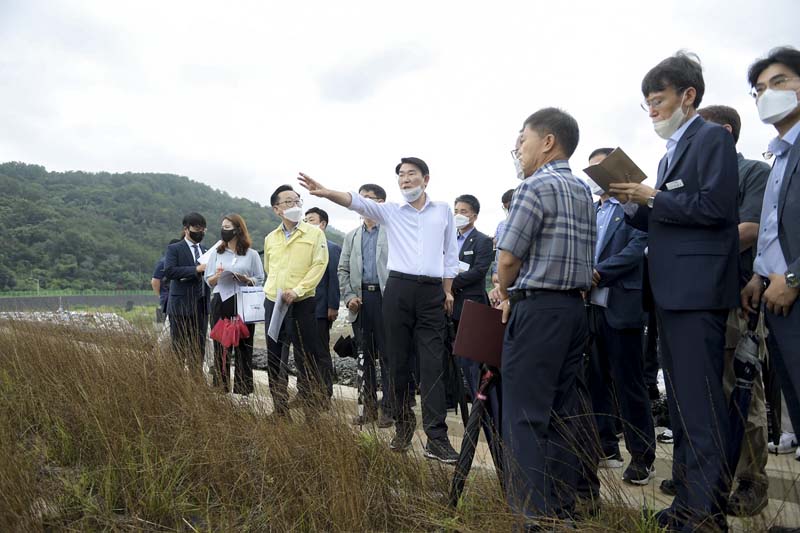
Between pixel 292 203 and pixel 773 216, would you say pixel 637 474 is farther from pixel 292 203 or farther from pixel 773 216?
pixel 292 203

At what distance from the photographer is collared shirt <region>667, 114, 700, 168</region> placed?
9.19 ft

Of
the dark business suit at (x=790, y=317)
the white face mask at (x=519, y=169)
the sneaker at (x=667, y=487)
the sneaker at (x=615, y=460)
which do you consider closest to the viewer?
the dark business suit at (x=790, y=317)

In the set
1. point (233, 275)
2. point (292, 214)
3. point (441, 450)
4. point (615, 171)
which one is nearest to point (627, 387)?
point (441, 450)

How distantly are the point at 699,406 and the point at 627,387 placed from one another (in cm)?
115

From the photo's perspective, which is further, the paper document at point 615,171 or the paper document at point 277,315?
the paper document at point 277,315

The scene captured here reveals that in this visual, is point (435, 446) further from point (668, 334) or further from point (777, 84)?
point (777, 84)

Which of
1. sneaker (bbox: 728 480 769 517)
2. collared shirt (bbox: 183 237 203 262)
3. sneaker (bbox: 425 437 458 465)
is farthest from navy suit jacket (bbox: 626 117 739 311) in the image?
collared shirt (bbox: 183 237 203 262)

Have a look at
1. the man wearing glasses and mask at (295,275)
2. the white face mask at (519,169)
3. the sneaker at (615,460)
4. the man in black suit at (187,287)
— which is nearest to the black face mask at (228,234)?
the man in black suit at (187,287)

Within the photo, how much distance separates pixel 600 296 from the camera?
381 cm

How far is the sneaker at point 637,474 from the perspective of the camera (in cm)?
344

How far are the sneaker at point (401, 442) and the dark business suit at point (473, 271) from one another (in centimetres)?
230

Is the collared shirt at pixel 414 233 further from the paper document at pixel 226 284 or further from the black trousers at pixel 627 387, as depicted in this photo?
the paper document at pixel 226 284

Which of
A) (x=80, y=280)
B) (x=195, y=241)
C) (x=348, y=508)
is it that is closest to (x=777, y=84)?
(x=348, y=508)

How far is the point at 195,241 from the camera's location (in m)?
7.43
